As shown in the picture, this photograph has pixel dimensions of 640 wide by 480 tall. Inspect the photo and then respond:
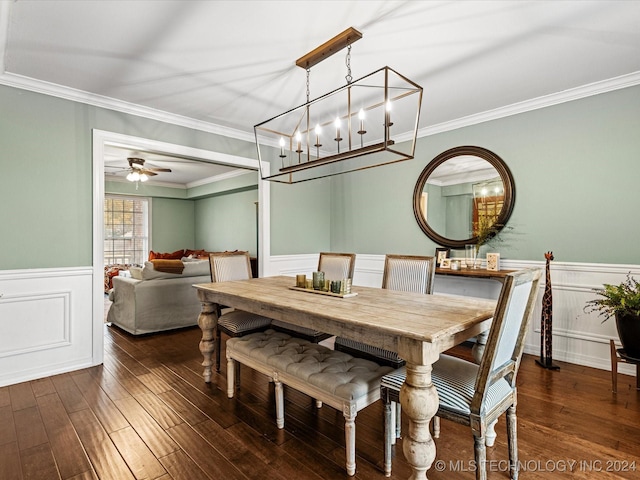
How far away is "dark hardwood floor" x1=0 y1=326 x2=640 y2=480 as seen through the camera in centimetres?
174

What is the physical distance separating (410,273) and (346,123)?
2.13m

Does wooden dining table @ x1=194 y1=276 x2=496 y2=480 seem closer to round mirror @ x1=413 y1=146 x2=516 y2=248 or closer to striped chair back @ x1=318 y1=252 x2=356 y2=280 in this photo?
striped chair back @ x1=318 y1=252 x2=356 y2=280

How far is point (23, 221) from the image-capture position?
115 inches

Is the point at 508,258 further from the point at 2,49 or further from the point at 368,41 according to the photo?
the point at 2,49

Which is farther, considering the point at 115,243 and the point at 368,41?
the point at 115,243

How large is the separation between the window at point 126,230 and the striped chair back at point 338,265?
6348 millimetres

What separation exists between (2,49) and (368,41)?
258 centimetres

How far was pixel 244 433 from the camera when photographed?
2.05 meters

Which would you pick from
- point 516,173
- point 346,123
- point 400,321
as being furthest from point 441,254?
point 400,321

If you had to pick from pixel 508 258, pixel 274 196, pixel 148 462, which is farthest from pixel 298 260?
pixel 148 462

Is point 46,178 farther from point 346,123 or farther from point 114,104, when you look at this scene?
point 346,123

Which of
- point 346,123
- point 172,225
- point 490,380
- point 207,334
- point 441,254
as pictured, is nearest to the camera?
point 490,380

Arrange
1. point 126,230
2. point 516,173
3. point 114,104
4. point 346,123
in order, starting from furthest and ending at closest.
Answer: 1. point 126,230
2. point 346,123
3. point 516,173
4. point 114,104

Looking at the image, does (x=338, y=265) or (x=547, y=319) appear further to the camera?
(x=338, y=265)
